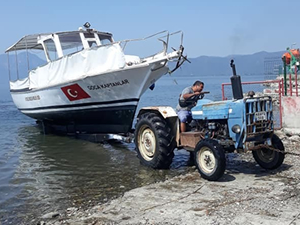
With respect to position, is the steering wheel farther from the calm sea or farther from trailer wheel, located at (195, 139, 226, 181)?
the calm sea

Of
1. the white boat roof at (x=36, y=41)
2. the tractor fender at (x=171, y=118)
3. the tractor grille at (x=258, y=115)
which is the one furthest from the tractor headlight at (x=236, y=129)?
the white boat roof at (x=36, y=41)

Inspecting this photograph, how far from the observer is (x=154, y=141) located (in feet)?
25.8

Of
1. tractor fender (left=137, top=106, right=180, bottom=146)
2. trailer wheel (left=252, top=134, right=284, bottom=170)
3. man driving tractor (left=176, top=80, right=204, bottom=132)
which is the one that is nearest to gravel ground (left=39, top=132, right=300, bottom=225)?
trailer wheel (left=252, top=134, right=284, bottom=170)

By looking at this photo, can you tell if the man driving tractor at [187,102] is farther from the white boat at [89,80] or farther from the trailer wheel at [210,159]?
the white boat at [89,80]

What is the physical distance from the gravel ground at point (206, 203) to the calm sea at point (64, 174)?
55 centimetres

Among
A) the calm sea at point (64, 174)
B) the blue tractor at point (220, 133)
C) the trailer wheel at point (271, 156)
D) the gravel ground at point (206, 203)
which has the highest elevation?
the blue tractor at point (220, 133)

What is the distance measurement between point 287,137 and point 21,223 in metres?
7.11

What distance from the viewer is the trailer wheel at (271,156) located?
268 inches

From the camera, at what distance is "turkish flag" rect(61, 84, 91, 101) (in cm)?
1150

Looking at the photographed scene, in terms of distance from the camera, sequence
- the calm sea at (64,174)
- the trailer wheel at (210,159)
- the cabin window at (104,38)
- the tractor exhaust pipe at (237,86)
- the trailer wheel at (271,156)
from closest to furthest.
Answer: the calm sea at (64,174), the trailer wheel at (210,159), the tractor exhaust pipe at (237,86), the trailer wheel at (271,156), the cabin window at (104,38)

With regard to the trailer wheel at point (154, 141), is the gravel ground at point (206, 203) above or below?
below

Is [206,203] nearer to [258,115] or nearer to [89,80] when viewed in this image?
[258,115]

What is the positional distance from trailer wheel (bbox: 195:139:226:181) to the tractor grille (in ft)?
2.00

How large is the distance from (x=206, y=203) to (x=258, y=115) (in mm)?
1988
